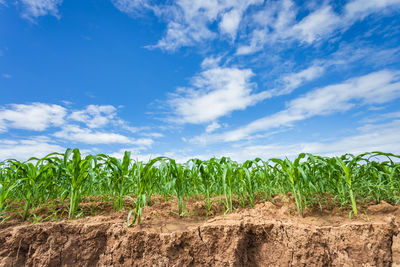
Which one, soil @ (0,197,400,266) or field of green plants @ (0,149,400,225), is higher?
field of green plants @ (0,149,400,225)

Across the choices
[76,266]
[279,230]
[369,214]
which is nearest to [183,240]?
[279,230]

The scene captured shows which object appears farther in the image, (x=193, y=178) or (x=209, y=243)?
(x=193, y=178)

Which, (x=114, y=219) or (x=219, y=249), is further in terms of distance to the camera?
(x=114, y=219)

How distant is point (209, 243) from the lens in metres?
1.82

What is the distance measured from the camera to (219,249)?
1815mm

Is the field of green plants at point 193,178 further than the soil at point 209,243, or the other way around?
the field of green plants at point 193,178

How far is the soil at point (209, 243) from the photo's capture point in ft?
5.90

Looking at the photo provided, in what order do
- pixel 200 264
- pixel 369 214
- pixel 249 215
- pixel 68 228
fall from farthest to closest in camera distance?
pixel 369 214
pixel 249 215
pixel 68 228
pixel 200 264

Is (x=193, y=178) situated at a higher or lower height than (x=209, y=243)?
higher

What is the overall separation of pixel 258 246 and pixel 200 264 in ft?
1.93

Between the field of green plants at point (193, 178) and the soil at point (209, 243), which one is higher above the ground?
the field of green plants at point (193, 178)

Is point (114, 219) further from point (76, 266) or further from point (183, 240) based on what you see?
point (183, 240)

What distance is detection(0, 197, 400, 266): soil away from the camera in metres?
1.80

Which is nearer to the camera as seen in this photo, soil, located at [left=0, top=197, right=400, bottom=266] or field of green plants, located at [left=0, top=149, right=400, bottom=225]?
soil, located at [left=0, top=197, right=400, bottom=266]
